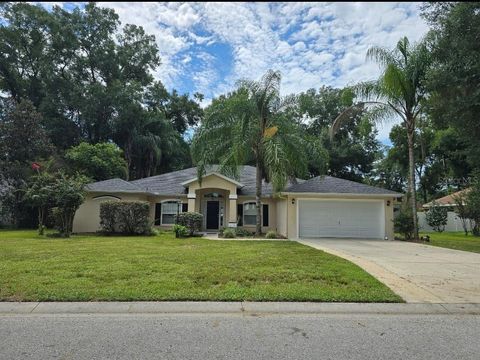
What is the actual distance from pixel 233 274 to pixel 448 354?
14.1ft

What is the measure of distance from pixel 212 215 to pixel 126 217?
227 inches

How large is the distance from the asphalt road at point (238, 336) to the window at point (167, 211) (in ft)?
53.9

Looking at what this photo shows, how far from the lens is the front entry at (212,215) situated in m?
22.1

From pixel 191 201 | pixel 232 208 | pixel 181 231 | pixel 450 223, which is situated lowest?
pixel 181 231

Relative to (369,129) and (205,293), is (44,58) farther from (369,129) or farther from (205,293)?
(205,293)

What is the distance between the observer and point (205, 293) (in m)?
6.20

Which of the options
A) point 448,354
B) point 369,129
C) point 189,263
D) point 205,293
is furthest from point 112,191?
point 448,354

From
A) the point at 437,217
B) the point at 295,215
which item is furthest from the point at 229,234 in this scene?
the point at 437,217

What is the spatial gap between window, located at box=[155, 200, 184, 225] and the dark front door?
1648mm

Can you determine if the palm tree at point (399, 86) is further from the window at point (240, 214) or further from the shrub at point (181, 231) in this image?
the shrub at point (181, 231)

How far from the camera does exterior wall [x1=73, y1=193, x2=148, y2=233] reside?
66.4ft

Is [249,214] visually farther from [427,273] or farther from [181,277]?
[181,277]

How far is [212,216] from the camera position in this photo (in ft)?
72.4

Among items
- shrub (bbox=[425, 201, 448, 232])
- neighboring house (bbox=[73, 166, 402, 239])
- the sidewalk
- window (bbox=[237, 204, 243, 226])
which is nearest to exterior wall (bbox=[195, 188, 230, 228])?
neighboring house (bbox=[73, 166, 402, 239])
